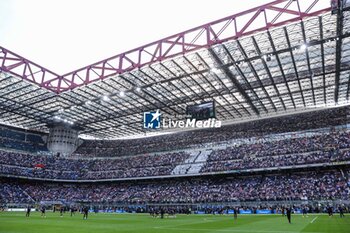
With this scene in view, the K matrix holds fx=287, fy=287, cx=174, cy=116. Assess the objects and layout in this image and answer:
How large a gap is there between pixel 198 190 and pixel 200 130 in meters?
21.6

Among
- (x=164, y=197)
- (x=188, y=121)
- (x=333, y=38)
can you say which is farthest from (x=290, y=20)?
(x=164, y=197)

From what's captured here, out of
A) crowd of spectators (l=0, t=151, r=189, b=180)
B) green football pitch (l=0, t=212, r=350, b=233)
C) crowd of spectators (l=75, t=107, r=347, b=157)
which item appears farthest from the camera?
crowd of spectators (l=0, t=151, r=189, b=180)

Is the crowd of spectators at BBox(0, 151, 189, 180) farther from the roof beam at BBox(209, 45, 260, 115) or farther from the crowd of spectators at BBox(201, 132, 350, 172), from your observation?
the roof beam at BBox(209, 45, 260, 115)

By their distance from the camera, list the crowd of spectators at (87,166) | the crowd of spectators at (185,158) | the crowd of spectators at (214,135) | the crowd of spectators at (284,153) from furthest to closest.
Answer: the crowd of spectators at (87,166)
the crowd of spectators at (214,135)
the crowd of spectators at (185,158)
the crowd of spectators at (284,153)

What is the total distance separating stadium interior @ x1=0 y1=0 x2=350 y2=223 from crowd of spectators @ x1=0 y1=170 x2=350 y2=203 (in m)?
0.26

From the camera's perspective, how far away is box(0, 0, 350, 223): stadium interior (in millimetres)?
32450

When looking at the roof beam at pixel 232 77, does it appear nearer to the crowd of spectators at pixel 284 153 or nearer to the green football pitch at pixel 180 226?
the crowd of spectators at pixel 284 153

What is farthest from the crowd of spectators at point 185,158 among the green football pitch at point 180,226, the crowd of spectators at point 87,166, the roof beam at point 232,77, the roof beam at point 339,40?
Answer: the green football pitch at point 180,226

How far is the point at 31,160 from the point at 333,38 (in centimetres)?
6736

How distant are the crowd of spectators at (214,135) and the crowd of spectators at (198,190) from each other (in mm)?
10332

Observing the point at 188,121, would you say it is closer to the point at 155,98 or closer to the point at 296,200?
the point at 155,98

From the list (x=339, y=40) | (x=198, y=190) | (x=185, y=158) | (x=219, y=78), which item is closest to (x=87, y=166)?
(x=185, y=158)

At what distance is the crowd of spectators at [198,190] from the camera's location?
1660 inches

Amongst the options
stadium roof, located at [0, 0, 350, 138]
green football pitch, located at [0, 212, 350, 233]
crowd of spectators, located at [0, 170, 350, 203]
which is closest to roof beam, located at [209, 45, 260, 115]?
stadium roof, located at [0, 0, 350, 138]
